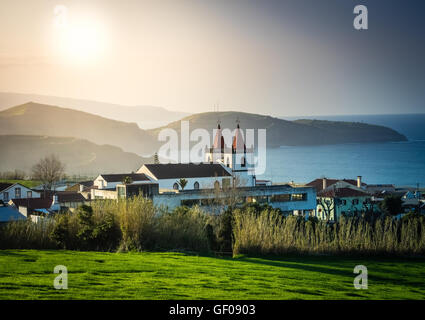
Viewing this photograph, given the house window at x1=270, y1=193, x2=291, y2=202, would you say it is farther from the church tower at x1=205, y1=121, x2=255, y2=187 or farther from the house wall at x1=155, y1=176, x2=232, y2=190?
the church tower at x1=205, y1=121, x2=255, y2=187

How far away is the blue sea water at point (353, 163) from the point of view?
99.7 meters

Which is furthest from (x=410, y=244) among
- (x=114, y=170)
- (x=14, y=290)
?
(x=114, y=170)

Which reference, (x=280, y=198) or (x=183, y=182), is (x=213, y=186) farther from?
(x=280, y=198)

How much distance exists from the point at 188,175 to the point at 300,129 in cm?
12076

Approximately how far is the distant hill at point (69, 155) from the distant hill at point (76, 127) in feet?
47.2

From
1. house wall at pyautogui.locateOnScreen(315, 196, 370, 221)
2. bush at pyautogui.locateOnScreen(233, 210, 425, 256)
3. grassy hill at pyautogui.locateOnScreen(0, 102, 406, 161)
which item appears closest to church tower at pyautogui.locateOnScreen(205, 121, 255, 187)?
house wall at pyautogui.locateOnScreen(315, 196, 370, 221)

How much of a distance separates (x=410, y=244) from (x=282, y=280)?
5.72 metres

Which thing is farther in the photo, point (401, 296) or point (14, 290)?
point (401, 296)

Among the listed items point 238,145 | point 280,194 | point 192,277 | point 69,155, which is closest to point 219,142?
point 238,145

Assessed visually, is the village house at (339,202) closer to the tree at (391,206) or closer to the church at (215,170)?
the tree at (391,206)

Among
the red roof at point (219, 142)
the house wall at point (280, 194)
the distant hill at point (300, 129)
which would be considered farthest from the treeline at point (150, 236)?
the distant hill at point (300, 129)

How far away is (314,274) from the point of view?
28.7ft

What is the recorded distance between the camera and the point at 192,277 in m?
7.82
